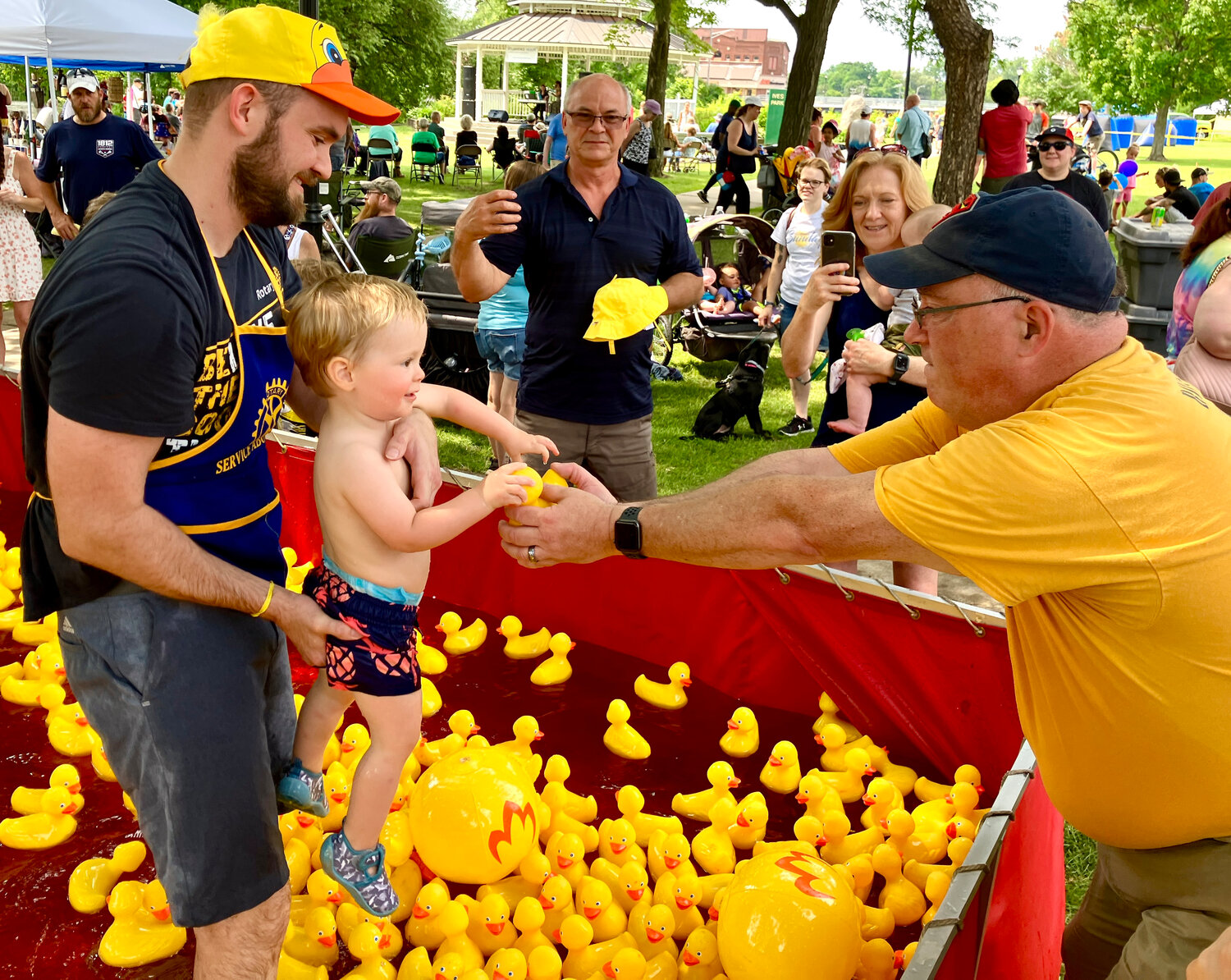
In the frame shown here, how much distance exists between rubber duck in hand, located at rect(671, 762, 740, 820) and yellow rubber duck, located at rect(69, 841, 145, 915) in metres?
1.62

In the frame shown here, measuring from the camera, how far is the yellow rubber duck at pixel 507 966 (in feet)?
8.87

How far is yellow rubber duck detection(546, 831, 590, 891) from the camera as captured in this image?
3.04 metres

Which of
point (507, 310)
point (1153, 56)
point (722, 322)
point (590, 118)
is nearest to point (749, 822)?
point (590, 118)

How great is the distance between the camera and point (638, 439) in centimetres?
440

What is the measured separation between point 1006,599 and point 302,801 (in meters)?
1.72

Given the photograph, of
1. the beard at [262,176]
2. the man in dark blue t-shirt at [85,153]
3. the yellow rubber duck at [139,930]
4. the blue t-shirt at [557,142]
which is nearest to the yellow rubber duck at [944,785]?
the yellow rubber duck at [139,930]

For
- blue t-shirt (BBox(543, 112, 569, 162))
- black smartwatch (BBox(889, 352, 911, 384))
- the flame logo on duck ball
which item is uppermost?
blue t-shirt (BBox(543, 112, 569, 162))

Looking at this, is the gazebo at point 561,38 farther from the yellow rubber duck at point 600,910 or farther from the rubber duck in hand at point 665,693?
the yellow rubber duck at point 600,910

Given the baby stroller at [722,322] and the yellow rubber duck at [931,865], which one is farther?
the baby stroller at [722,322]

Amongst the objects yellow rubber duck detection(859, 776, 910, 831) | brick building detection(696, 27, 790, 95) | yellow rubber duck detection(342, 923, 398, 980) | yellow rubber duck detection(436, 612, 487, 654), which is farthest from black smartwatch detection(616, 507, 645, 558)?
brick building detection(696, 27, 790, 95)

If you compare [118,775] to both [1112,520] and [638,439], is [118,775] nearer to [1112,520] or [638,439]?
[1112,520]

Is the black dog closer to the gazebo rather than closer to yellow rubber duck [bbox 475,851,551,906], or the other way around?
yellow rubber duck [bbox 475,851,551,906]

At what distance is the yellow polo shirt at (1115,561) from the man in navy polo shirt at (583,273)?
2.34 m

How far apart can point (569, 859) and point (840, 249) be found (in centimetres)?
245
